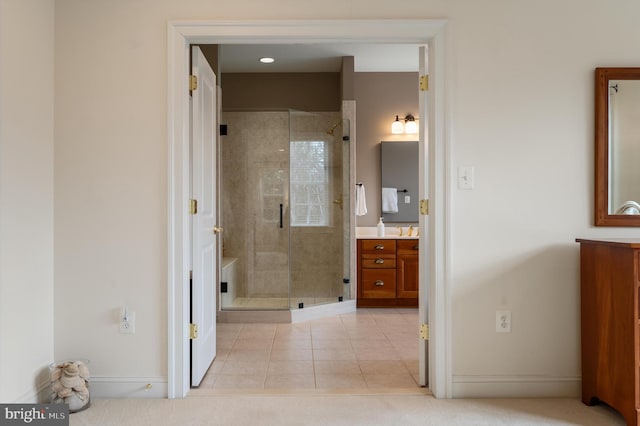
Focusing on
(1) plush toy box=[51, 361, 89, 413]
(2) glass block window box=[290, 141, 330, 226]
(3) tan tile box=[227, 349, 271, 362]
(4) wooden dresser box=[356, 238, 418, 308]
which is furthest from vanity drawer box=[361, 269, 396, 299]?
(1) plush toy box=[51, 361, 89, 413]

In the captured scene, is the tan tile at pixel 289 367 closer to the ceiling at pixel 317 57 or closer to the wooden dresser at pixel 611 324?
the wooden dresser at pixel 611 324

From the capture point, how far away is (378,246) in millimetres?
4969

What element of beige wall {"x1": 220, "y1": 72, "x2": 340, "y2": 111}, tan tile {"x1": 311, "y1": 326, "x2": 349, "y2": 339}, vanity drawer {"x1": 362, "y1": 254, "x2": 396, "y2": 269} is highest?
beige wall {"x1": 220, "y1": 72, "x2": 340, "y2": 111}

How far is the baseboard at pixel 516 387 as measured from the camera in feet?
8.37

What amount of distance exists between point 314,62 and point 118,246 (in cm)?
348

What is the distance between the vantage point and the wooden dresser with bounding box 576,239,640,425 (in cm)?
210

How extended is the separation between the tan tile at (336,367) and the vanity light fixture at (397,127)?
311 cm

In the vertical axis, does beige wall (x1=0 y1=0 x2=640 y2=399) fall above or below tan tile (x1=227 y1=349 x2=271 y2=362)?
above

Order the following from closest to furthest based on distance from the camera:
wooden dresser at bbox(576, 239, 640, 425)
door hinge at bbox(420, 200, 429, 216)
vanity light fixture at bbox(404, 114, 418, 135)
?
wooden dresser at bbox(576, 239, 640, 425) → door hinge at bbox(420, 200, 429, 216) → vanity light fixture at bbox(404, 114, 418, 135)

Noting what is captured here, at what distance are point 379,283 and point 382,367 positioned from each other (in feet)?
6.32

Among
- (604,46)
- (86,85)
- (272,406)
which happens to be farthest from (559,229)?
(86,85)

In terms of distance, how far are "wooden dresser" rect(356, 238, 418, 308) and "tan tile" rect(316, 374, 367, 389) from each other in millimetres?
2094

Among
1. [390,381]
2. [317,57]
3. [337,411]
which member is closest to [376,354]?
[390,381]

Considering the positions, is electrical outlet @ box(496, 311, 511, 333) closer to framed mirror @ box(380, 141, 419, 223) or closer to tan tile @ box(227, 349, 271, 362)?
tan tile @ box(227, 349, 271, 362)
